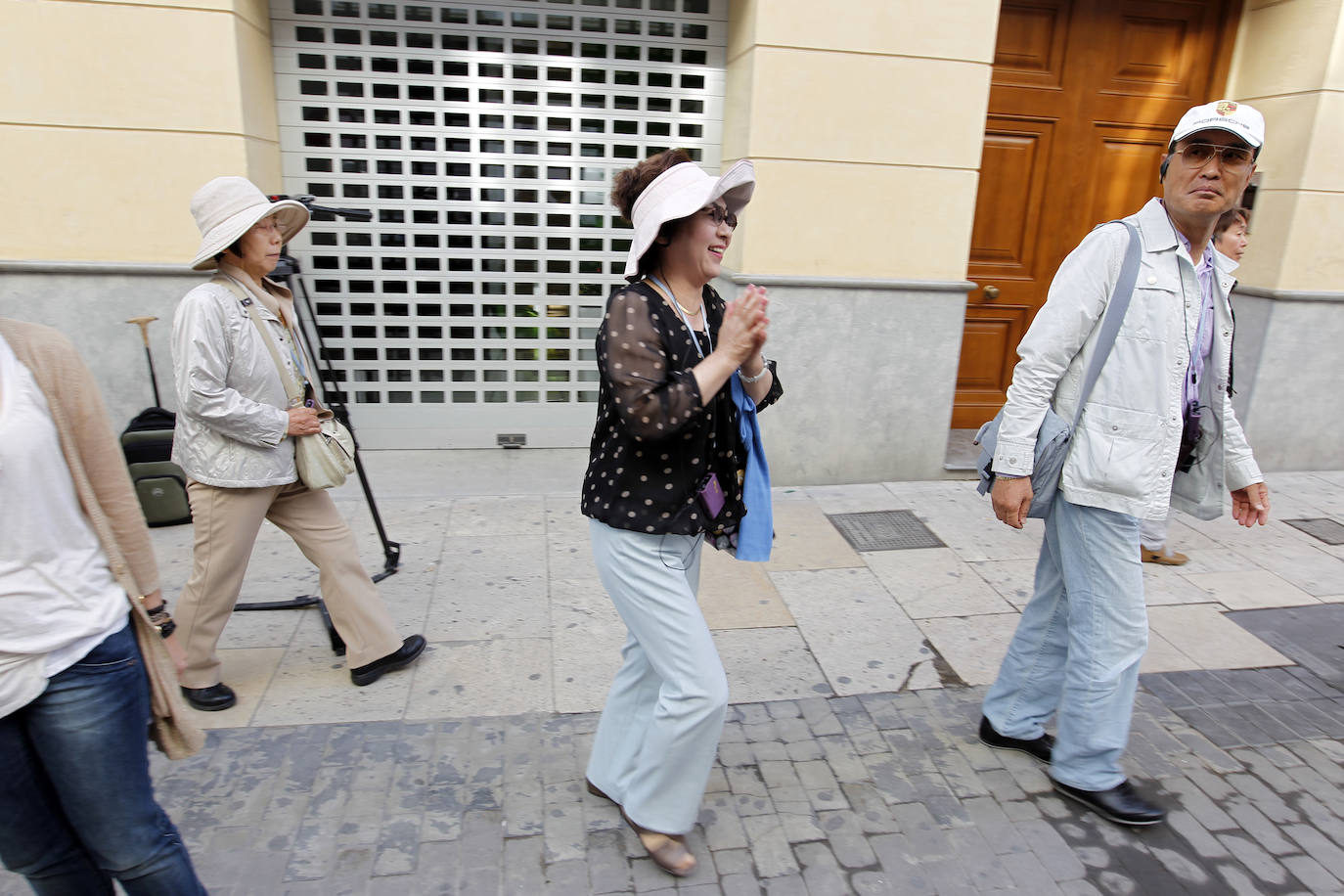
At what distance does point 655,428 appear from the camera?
2.33 meters

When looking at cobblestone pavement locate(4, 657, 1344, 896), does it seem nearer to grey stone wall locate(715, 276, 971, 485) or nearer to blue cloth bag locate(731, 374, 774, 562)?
blue cloth bag locate(731, 374, 774, 562)

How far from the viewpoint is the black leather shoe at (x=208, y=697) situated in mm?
3443

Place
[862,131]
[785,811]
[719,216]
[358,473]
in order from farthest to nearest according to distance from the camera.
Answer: [862,131]
[358,473]
[785,811]
[719,216]

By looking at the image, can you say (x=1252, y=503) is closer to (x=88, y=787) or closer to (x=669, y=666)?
(x=669, y=666)

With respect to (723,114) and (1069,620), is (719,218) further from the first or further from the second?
(723,114)

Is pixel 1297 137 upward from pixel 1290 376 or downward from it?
upward

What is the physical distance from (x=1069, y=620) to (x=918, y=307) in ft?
11.0

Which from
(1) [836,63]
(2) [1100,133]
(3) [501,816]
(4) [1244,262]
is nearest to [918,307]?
(1) [836,63]

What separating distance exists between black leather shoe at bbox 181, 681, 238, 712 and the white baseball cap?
3.70 m

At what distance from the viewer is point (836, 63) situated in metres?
5.61

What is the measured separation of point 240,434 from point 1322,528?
6.11m

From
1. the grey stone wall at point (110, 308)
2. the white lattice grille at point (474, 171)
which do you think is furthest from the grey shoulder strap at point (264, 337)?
the white lattice grille at point (474, 171)

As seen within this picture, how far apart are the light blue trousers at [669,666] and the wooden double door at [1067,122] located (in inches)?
197

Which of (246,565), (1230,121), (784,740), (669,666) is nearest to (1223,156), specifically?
(1230,121)
